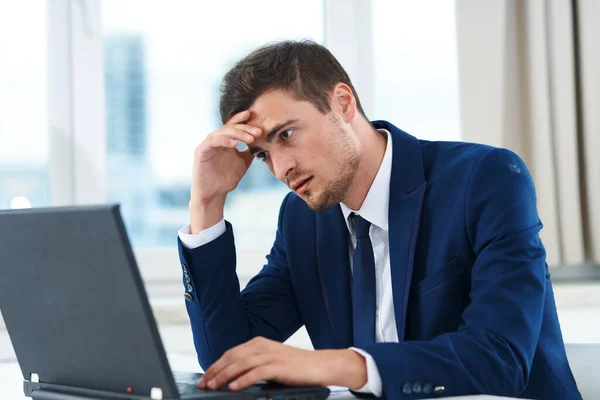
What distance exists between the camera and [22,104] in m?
2.91

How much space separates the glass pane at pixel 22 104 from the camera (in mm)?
2900

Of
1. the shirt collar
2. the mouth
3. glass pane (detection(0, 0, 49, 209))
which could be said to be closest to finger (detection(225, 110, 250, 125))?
the mouth

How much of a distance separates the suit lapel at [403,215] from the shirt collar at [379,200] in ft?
0.09

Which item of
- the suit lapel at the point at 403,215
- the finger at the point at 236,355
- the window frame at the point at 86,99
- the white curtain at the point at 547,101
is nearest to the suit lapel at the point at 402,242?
the suit lapel at the point at 403,215

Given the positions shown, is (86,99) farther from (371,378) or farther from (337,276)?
(371,378)

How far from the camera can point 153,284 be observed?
9.55 feet

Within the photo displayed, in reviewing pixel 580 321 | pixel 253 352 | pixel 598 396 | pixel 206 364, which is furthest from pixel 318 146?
pixel 580 321

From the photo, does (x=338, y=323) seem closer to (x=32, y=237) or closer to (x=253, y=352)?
(x=253, y=352)

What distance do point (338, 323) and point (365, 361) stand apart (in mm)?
503

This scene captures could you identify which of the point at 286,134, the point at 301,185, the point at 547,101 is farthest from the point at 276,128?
the point at 547,101

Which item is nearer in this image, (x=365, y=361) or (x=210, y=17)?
(x=365, y=361)

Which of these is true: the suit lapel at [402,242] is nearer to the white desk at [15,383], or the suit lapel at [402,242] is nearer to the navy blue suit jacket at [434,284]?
the navy blue suit jacket at [434,284]

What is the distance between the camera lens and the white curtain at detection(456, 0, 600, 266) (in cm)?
264

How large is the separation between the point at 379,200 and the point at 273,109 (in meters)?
0.30
